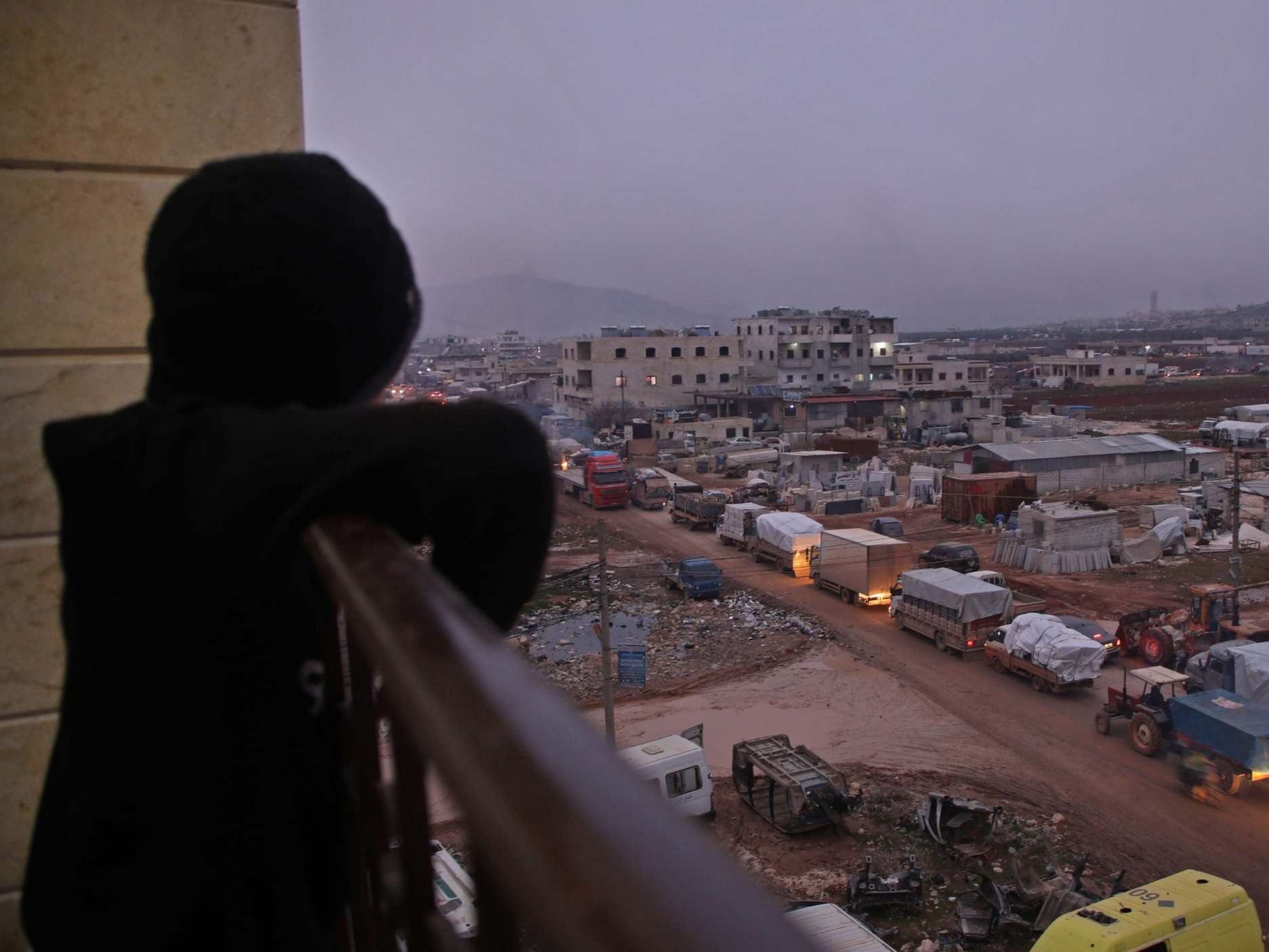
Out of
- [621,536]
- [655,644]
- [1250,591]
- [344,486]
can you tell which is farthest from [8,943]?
[621,536]

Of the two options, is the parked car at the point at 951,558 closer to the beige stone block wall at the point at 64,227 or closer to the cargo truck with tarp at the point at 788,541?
the cargo truck with tarp at the point at 788,541

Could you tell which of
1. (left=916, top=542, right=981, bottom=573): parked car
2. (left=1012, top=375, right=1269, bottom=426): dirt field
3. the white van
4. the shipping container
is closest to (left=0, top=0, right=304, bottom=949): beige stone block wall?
the white van

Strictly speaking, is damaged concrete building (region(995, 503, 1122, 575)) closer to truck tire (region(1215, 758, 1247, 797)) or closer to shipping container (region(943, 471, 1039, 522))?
shipping container (region(943, 471, 1039, 522))

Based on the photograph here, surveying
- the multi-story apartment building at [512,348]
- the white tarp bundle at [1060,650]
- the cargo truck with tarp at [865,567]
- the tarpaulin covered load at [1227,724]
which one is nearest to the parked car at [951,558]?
the cargo truck with tarp at [865,567]

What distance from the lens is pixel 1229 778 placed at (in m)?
9.95

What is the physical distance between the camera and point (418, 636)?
0.57m

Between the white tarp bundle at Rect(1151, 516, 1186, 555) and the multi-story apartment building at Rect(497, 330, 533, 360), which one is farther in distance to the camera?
the multi-story apartment building at Rect(497, 330, 533, 360)

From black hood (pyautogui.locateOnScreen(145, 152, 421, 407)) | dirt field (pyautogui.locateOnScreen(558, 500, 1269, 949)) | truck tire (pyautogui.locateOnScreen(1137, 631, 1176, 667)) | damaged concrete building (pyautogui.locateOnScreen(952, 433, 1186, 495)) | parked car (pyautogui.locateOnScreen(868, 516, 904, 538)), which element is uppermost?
black hood (pyautogui.locateOnScreen(145, 152, 421, 407))

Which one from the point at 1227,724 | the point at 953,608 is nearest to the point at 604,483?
the point at 953,608

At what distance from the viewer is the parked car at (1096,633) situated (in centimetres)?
1411

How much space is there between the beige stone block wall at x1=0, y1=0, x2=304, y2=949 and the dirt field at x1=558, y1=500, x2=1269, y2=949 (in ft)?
19.4

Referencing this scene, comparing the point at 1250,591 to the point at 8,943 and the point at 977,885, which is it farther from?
the point at 8,943

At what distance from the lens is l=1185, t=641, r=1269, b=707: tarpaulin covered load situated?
1120cm

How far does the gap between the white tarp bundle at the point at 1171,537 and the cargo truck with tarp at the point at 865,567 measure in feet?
23.8
